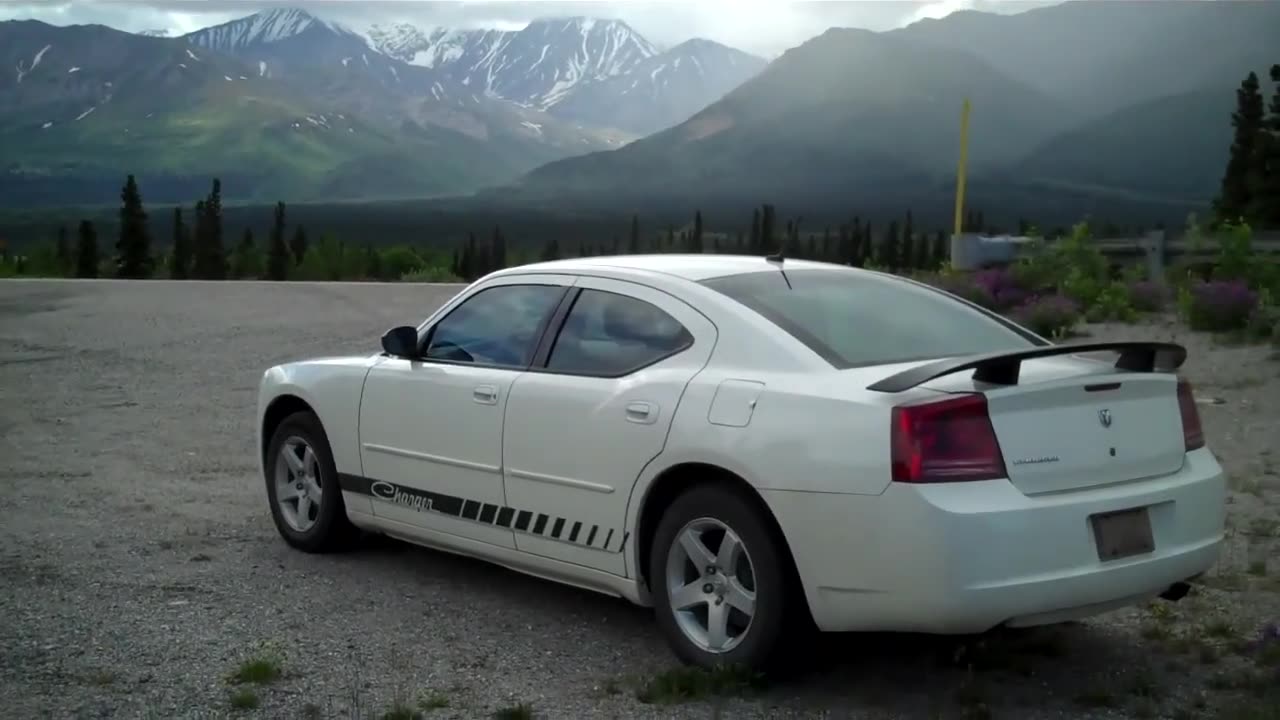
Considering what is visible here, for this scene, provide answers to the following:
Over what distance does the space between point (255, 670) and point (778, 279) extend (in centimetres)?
244

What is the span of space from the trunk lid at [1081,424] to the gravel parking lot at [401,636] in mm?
775

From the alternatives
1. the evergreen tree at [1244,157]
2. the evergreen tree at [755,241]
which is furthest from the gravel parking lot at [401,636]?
the evergreen tree at [1244,157]

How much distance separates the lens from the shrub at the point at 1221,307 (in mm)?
13562

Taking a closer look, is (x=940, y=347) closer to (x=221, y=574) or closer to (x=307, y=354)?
(x=221, y=574)

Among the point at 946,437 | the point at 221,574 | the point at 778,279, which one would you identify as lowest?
the point at 221,574

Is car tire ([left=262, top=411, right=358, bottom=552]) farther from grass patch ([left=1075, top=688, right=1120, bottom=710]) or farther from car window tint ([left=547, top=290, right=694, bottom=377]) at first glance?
grass patch ([left=1075, top=688, right=1120, bottom=710])

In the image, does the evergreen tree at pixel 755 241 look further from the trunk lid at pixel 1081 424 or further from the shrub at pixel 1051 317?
the trunk lid at pixel 1081 424

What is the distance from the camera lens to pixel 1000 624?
4.28 meters

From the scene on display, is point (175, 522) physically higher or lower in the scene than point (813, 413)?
lower

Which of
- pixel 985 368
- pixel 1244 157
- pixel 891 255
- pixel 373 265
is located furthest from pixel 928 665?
pixel 1244 157

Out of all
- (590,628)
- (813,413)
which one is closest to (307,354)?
→ (590,628)

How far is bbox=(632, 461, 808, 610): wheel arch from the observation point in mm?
4578

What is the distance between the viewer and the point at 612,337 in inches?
212

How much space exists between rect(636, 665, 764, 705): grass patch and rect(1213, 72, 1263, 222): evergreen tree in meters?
50.1
